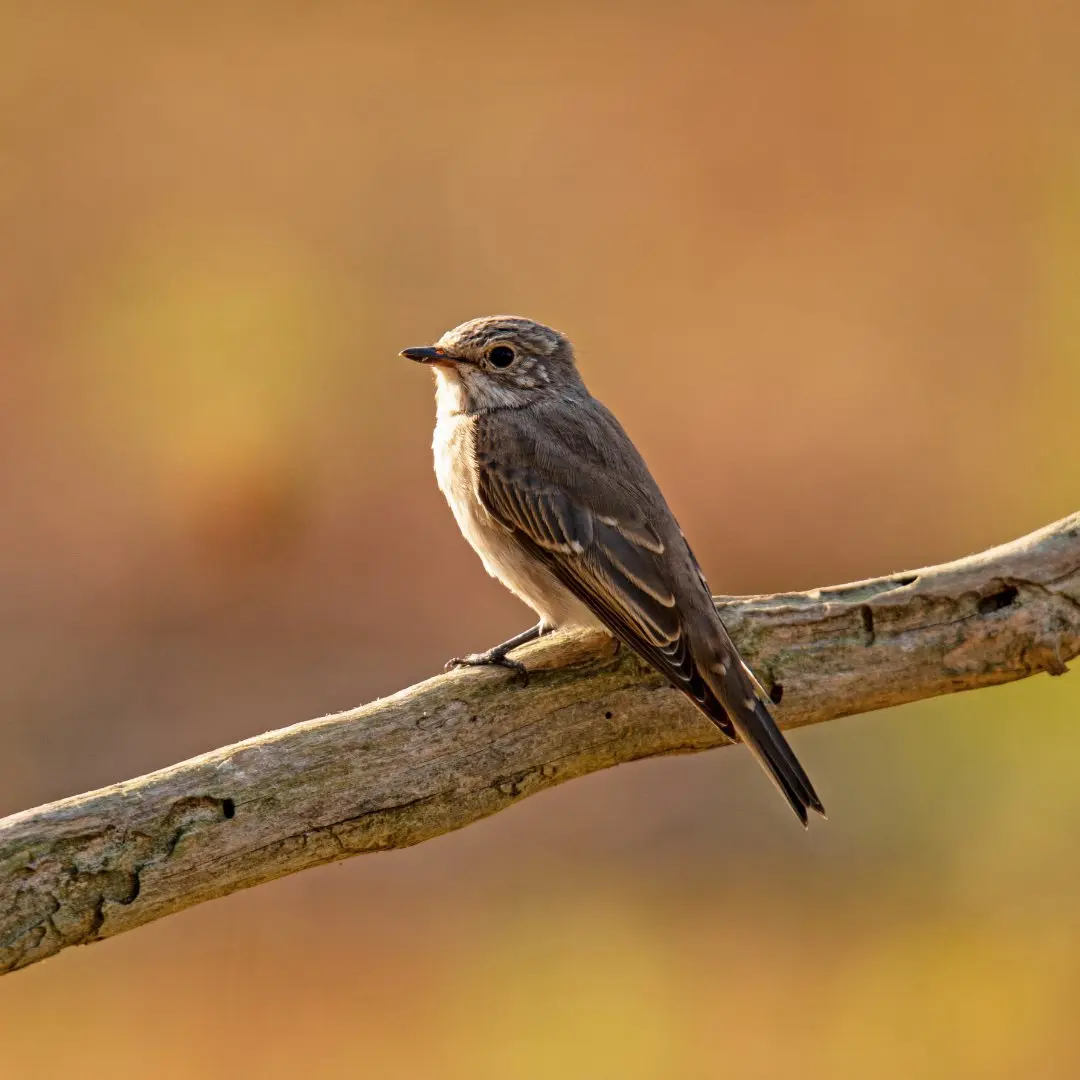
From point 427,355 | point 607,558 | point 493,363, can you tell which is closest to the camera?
point 607,558

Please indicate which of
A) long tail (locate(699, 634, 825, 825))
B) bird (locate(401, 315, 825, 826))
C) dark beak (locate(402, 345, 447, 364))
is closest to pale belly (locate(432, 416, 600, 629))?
bird (locate(401, 315, 825, 826))

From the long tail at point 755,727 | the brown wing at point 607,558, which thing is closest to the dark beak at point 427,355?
the brown wing at point 607,558

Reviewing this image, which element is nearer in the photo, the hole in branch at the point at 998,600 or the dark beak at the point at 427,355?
the hole in branch at the point at 998,600

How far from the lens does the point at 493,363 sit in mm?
5344

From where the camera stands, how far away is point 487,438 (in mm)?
5160

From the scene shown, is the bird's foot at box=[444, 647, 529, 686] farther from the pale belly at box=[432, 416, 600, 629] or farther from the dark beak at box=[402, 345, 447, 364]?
the dark beak at box=[402, 345, 447, 364]

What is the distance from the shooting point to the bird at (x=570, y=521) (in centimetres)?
439

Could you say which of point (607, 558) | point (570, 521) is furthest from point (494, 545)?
point (607, 558)

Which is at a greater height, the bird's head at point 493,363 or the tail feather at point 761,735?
the bird's head at point 493,363

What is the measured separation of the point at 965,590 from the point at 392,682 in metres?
4.25

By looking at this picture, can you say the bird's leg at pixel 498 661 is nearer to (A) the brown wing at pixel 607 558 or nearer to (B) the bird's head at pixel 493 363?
(A) the brown wing at pixel 607 558

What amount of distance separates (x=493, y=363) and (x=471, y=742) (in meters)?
1.62

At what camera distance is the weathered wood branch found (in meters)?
3.77

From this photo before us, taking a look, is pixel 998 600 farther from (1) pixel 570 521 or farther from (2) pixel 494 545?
(2) pixel 494 545
